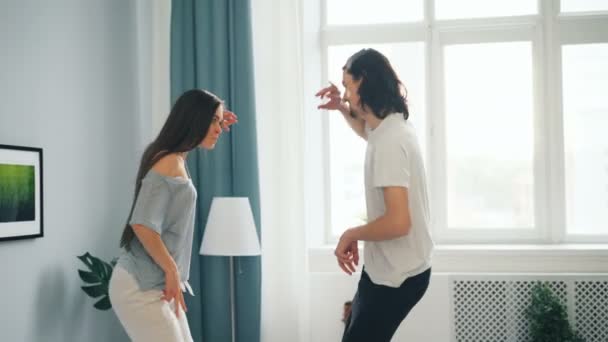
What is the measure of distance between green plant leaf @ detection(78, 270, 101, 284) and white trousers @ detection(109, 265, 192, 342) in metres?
0.89

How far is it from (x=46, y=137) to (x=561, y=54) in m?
2.74

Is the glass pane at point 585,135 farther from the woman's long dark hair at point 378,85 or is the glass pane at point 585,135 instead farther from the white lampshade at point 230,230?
the woman's long dark hair at point 378,85

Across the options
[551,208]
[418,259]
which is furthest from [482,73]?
[418,259]

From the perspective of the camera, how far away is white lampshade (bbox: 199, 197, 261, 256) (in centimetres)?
308

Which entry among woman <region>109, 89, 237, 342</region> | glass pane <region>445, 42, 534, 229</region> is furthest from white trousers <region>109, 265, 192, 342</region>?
glass pane <region>445, 42, 534, 229</region>

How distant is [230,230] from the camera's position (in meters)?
3.09

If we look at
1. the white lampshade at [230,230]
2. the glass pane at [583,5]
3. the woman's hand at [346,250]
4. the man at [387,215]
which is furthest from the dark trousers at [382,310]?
the glass pane at [583,5]

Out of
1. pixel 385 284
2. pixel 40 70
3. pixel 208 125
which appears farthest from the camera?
pixel 40 70

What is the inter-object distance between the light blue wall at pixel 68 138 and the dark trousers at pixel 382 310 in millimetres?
1377

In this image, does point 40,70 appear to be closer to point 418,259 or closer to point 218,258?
point 218,258

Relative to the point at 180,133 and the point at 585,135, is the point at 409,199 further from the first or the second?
the point at 585,135

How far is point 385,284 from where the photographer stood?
6.07ft

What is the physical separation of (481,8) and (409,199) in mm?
2196

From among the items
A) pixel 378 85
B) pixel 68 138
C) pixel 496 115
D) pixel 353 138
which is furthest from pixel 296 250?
pixel 378 85
